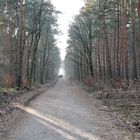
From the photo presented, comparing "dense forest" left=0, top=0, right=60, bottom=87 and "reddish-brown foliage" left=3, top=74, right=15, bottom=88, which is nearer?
"reddish-brown foliage" left=3, top=74, right=15, bottom=88

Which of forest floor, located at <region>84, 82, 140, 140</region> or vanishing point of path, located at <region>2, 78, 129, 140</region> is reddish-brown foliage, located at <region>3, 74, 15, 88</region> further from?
vanishing point of path, located at <region>2, 78, 129, 140</region>

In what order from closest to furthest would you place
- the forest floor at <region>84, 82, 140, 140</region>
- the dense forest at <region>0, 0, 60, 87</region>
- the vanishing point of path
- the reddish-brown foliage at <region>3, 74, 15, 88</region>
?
1. the vanishing point of path
2. the forest floor at <region>84, 82, 140, 140</region>
3. the reddish-brown foliage at <region>3, 74, 15, 88</region>
4. the dense forest at <region>0, 0, 60, 87</region>

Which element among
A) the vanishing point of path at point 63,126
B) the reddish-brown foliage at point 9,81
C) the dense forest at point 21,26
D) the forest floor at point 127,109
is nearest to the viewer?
the vanishing point of path at point 63,126

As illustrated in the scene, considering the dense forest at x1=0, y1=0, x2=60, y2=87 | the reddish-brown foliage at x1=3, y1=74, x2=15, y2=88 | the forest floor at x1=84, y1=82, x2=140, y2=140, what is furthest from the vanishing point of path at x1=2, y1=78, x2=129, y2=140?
the dense forest at x1=0, y1=0, x2=60, y2=87

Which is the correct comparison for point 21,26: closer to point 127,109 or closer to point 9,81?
point 9,81

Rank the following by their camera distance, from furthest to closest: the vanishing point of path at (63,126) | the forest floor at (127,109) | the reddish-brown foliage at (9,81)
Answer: the reddish-brown foliage at (9,81), the forest floor at (127,109), the vanishing point of path at (63,126)

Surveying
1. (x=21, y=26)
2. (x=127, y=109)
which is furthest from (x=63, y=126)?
(x=21, y=26)

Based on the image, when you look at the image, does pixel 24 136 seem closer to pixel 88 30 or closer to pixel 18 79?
pixel 18 79

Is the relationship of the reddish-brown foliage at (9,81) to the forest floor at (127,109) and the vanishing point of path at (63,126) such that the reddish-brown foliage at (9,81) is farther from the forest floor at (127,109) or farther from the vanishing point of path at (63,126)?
the vanishing point of path at (63,126)

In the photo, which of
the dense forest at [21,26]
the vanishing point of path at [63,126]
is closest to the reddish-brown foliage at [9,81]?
the dense forest at [21,26]

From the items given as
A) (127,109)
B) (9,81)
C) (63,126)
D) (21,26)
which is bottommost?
(63,126)

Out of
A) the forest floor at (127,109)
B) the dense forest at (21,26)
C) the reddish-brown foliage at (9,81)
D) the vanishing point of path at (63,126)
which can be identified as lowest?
A: the vanishing point of path at (63,126)

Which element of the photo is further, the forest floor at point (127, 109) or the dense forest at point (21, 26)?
the dense forest at point (21, 26)

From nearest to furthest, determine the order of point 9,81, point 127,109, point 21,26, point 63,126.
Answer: point 63,126, point 127,109, point 9,81, point 21,26
